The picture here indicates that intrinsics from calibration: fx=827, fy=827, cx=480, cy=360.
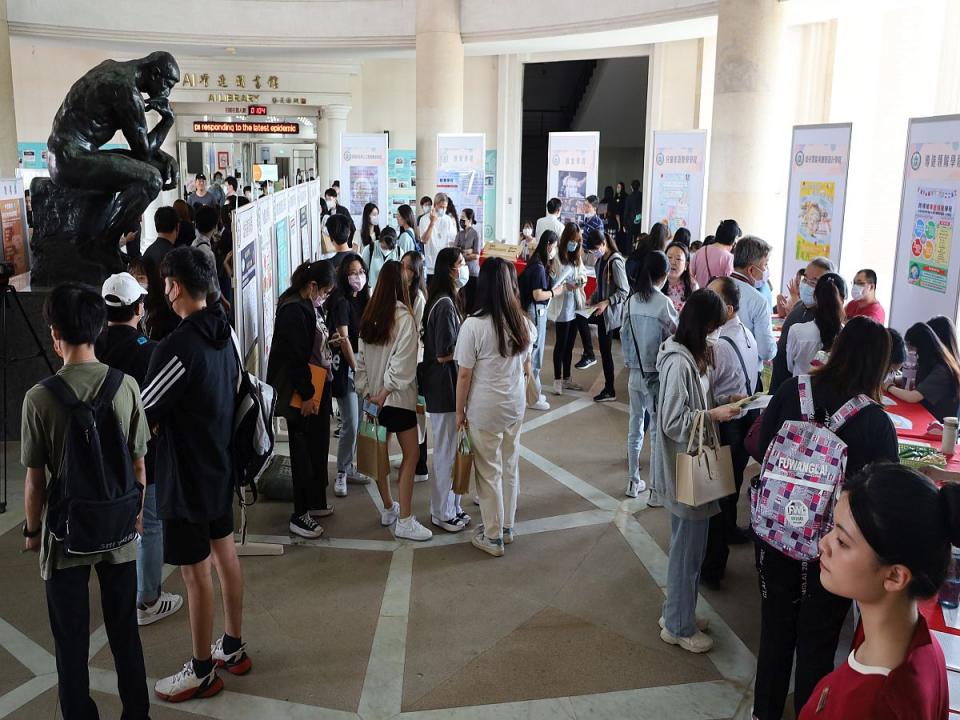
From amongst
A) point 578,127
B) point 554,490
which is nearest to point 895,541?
point 554,490

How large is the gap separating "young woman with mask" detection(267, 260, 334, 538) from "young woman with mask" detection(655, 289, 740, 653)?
1.99m

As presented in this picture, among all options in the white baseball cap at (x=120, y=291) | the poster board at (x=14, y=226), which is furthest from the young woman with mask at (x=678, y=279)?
the poster board at (x=14, y=226)

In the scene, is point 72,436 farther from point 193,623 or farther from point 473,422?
point 473,422

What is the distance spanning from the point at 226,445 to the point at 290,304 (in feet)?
4.83

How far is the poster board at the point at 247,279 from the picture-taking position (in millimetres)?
5023

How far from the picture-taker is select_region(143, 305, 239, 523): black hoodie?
3.06 metres

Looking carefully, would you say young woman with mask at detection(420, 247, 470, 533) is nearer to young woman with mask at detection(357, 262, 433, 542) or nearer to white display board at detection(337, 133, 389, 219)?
young woman with mask at detection(357, 262, 433, 542)

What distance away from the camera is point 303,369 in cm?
460

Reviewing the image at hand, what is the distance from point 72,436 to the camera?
269 cm

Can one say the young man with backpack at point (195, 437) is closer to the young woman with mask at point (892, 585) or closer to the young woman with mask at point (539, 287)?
the young woman with mask at point (892, 585)

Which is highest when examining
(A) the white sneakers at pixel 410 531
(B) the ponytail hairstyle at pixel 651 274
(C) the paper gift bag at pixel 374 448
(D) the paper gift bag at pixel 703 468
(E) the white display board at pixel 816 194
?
(E) the white display board at pixel 816 194

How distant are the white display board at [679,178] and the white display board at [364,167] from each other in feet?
16.8

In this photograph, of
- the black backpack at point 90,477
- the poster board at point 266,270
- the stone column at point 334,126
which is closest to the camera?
the black backpack at point 90,477

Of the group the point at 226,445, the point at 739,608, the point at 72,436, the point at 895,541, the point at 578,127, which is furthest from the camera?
the point at 578,127
